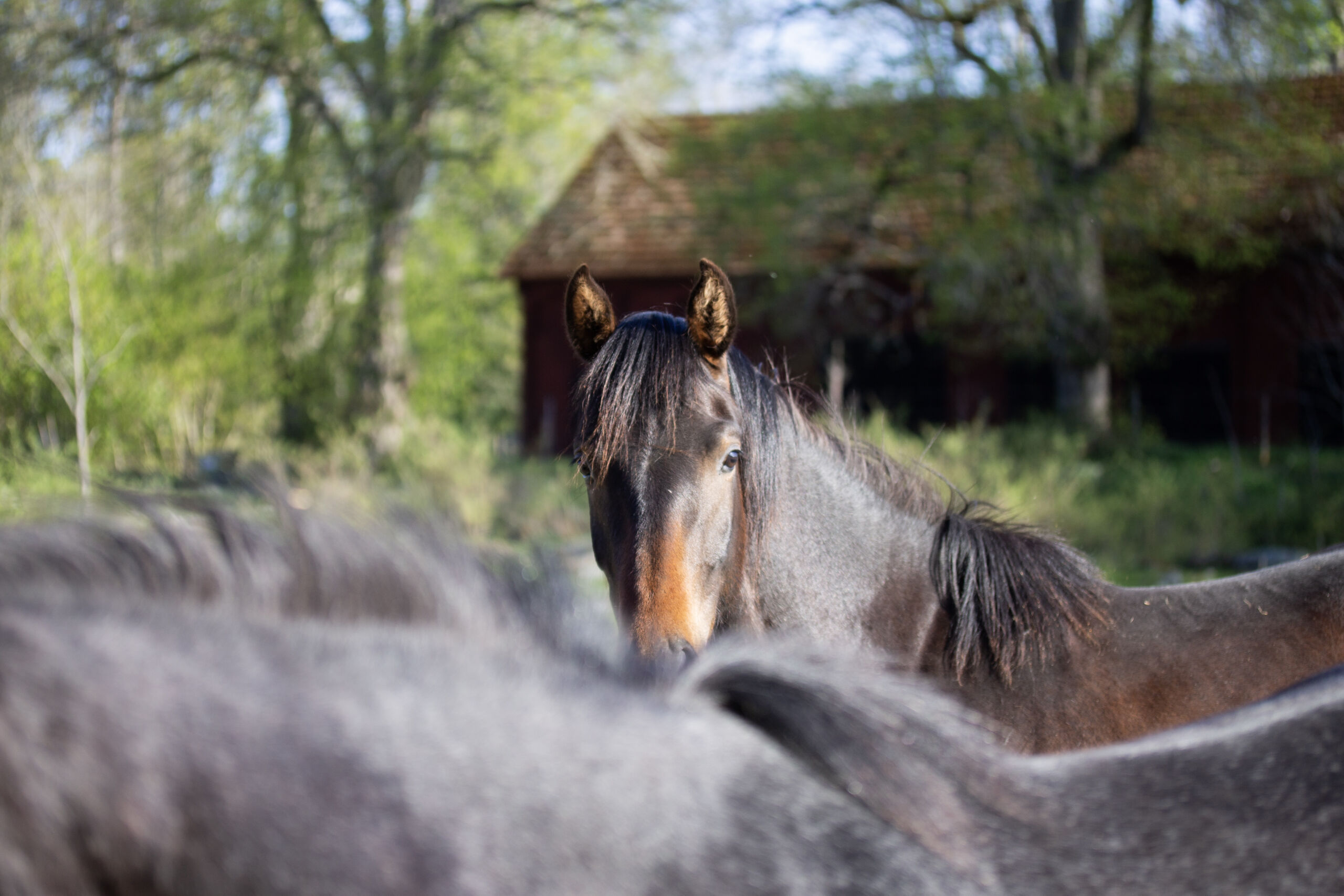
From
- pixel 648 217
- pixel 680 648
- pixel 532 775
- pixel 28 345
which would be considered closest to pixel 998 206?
pixel 648 217

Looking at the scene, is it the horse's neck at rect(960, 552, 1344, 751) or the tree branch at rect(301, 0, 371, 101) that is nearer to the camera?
the horse's neck at rect(960, 552, 1344, 751)

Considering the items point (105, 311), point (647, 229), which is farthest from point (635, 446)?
point (647, 229)

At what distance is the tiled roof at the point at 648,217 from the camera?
1530cm

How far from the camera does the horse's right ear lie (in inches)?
113

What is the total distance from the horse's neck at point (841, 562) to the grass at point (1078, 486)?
15.9 ft

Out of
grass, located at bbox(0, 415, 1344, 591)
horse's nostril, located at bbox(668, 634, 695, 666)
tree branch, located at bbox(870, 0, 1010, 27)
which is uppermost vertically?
tree branch, located at bbox(870, 0, 1010, 27)

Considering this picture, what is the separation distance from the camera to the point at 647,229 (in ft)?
63.8

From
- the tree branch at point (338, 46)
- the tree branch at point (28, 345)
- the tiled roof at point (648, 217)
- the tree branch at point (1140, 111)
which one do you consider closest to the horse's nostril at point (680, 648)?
the tree branch at point (28, 345)

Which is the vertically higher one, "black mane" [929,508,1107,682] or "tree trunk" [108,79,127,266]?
"tree trunk" [108,79,127,266]

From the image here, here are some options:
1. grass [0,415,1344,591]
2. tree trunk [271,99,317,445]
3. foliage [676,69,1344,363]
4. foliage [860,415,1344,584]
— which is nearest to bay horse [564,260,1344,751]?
grass [0,415,1344,591]

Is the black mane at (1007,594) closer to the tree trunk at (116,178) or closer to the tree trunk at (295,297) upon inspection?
the tree trunk at (116,178)

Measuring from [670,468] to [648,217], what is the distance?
702 inches

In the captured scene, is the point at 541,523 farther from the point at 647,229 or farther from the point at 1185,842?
the point at 1185,842

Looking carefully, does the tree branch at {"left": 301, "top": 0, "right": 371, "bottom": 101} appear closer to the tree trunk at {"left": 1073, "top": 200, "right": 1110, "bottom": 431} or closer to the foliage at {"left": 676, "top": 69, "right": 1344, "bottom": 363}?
the foliage at {"left": 676, "top": 69, "right": 1344, "bottom": 363}
